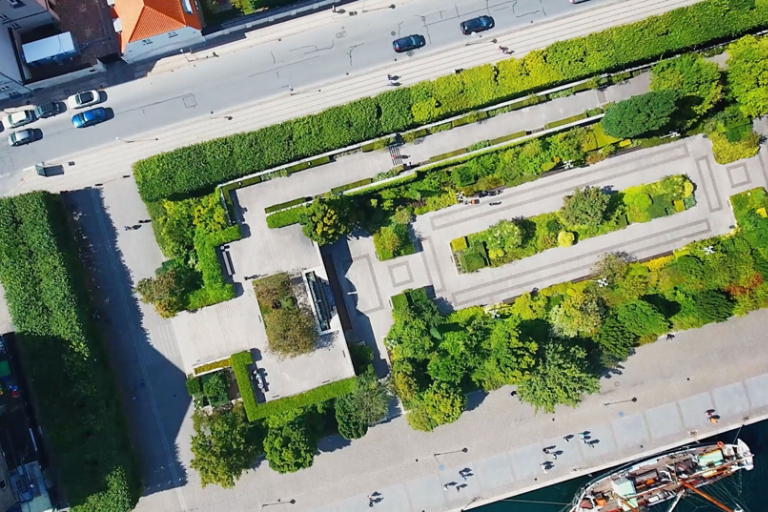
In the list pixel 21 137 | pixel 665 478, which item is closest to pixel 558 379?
pixel 665 478

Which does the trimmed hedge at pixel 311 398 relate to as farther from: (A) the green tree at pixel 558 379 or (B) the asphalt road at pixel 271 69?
(B) the asphalt road at pixel 271 69

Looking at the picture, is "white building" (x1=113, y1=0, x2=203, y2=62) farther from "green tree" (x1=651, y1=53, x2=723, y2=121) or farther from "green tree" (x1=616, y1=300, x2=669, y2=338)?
"green tree" (x1=616, y1=300, x2=669, y2=338)

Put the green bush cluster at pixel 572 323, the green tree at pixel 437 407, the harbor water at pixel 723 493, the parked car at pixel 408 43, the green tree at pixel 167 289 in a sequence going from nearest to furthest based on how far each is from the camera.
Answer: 1. the green tree at pixel 437 407
2. the green bush cluster at pixel 572 323
3. the green tree at pixel 167 289
4. the parked car at pixel 408 43
5. the harbor water at pixel 723 493

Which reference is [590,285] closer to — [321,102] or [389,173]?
[389,173]

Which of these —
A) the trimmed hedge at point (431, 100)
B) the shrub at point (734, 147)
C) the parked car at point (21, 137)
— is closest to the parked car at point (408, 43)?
the trimmed hedge at point (431, 100)

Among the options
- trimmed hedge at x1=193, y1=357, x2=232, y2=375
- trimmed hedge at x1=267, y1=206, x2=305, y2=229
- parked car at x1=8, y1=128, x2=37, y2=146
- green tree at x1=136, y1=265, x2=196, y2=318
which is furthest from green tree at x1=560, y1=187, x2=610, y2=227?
parked car at x1=8, y1=128, x2=37, y2=146

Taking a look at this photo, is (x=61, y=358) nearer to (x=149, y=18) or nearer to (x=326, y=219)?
(x=326, y=219)

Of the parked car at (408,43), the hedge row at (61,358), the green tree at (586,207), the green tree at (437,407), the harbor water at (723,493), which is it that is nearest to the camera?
the hedge row at (61,358)
